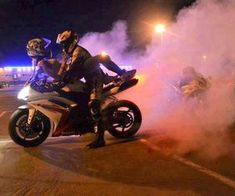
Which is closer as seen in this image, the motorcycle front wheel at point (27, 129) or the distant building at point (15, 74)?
the motorcycle front wheel at point (27, 129)

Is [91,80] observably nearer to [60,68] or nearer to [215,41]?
[60,68]

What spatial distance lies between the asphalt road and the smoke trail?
7.90ft

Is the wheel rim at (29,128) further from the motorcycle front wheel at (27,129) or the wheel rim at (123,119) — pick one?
the wheel rim at (123,119)

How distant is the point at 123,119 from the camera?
30.3 feet

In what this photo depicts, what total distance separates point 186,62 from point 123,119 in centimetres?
708

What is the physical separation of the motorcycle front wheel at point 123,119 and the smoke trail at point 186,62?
925 mm

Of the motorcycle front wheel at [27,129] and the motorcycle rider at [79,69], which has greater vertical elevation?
the motorcycle rider at [79,69]

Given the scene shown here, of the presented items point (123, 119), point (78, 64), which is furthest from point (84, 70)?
point (123, 119)

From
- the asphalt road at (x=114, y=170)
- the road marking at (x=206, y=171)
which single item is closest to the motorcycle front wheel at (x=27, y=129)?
the asphalt road at (x=114, y=170)

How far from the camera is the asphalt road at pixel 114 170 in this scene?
5863mm

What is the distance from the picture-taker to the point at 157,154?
7.69 m

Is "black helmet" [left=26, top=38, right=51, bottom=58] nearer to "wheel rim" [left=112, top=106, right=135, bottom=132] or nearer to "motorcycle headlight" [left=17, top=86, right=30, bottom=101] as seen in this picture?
"motorcycle headlight" [left=17, top=86, right=30, bottom=101]

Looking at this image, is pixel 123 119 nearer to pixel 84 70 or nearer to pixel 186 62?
pixel 84 70

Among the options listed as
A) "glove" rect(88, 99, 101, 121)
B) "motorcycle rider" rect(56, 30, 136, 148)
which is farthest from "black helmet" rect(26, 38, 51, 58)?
"glove" rect(88, 99, 101, 121)
